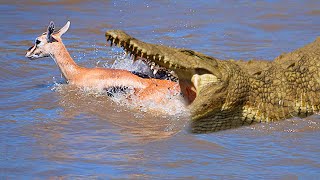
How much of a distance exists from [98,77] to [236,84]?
4.05 meters

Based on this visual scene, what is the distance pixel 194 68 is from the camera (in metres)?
4.32

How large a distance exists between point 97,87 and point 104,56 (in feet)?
6.37

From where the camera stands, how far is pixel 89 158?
231 inches

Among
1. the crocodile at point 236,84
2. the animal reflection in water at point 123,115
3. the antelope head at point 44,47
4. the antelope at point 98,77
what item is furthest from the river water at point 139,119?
the crocodile at point 236,84

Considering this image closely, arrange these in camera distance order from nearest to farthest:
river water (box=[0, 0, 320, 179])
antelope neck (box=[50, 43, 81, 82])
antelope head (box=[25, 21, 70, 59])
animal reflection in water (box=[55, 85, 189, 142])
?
river water (box=[0, 0, 320, 179]) → animal reflection in water (box=[55, 85, 189, 142]) → antelope neck (box=[50, 43, 81, 82]) → antelope head (box=[25, 21, 70, 59])

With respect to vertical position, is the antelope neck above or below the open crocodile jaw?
above

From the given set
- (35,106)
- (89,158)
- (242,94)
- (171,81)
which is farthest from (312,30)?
(242,94)

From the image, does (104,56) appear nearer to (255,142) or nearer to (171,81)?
(171,81)

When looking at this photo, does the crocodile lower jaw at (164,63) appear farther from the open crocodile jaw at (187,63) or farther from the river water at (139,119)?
the river water at (139,119)

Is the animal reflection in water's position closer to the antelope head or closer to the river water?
the river water

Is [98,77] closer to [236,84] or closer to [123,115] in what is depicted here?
[123,115]

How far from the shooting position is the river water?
566 centimetres

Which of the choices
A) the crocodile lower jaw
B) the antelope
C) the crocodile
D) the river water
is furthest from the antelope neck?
the crocodile lower jaw

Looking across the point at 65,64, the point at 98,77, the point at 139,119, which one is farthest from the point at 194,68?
the point at 65,64
